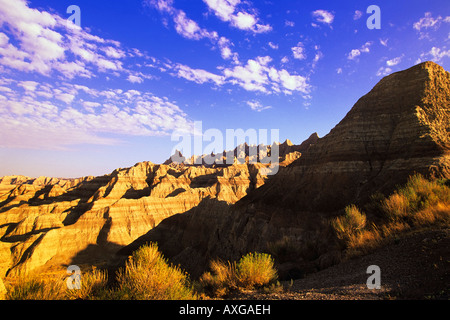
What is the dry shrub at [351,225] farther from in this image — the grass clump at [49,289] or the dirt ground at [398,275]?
the grass clump at [49,289]

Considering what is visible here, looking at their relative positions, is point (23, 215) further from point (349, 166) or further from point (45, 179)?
point (45, 179)

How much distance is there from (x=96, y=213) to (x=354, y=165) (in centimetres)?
5908

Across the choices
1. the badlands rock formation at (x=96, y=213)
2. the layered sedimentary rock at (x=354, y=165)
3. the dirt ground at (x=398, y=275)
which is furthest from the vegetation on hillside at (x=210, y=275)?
the badlands rock formation at (x=96, y=213)

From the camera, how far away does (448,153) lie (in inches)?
723

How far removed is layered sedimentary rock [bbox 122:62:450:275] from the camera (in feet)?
64.4

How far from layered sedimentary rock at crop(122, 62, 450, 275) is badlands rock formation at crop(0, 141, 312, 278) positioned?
18.5 metres

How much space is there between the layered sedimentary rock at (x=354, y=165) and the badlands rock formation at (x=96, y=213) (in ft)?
60.7

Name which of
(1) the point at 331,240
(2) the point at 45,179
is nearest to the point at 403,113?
(1) the point at 331,240

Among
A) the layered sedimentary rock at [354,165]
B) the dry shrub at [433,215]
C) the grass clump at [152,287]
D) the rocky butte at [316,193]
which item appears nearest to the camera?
the grass clump at [152,287]

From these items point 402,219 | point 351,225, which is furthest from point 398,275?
point 351,225

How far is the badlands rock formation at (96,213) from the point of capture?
144ft
